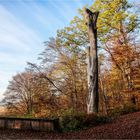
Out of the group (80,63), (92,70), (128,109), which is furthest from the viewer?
(80,63)

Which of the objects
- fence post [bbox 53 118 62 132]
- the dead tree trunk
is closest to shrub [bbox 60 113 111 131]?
fence post [bbox 53 118 62 132]

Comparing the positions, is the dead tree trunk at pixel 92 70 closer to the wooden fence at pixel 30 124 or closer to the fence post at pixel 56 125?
the fence post at pixel 56 125

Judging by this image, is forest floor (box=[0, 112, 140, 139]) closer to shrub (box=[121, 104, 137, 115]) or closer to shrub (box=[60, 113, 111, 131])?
shrub (box=[60, 113, 111, 131])

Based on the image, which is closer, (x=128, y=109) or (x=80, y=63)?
(x=128, y=109)

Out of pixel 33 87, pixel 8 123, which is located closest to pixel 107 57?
pixel 33 87

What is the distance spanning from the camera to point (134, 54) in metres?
22.0

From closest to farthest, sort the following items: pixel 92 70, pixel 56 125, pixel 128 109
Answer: pixel 56 125 < pixel 92 70 < pixel 128 109

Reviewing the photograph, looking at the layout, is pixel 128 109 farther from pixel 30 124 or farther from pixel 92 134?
pixel 30 124

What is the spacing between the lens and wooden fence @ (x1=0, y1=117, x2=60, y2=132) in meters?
11.2

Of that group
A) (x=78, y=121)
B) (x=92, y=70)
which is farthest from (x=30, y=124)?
(x=92, y=70)

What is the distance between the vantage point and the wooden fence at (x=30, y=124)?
36.8ft

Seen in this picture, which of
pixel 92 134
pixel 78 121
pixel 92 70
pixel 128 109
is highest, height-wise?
pixel 92 70

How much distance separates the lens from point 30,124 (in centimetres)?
1162

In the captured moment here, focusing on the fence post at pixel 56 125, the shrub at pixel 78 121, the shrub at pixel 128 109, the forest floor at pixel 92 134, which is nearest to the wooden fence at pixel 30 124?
the fence post at pixel 56 125
